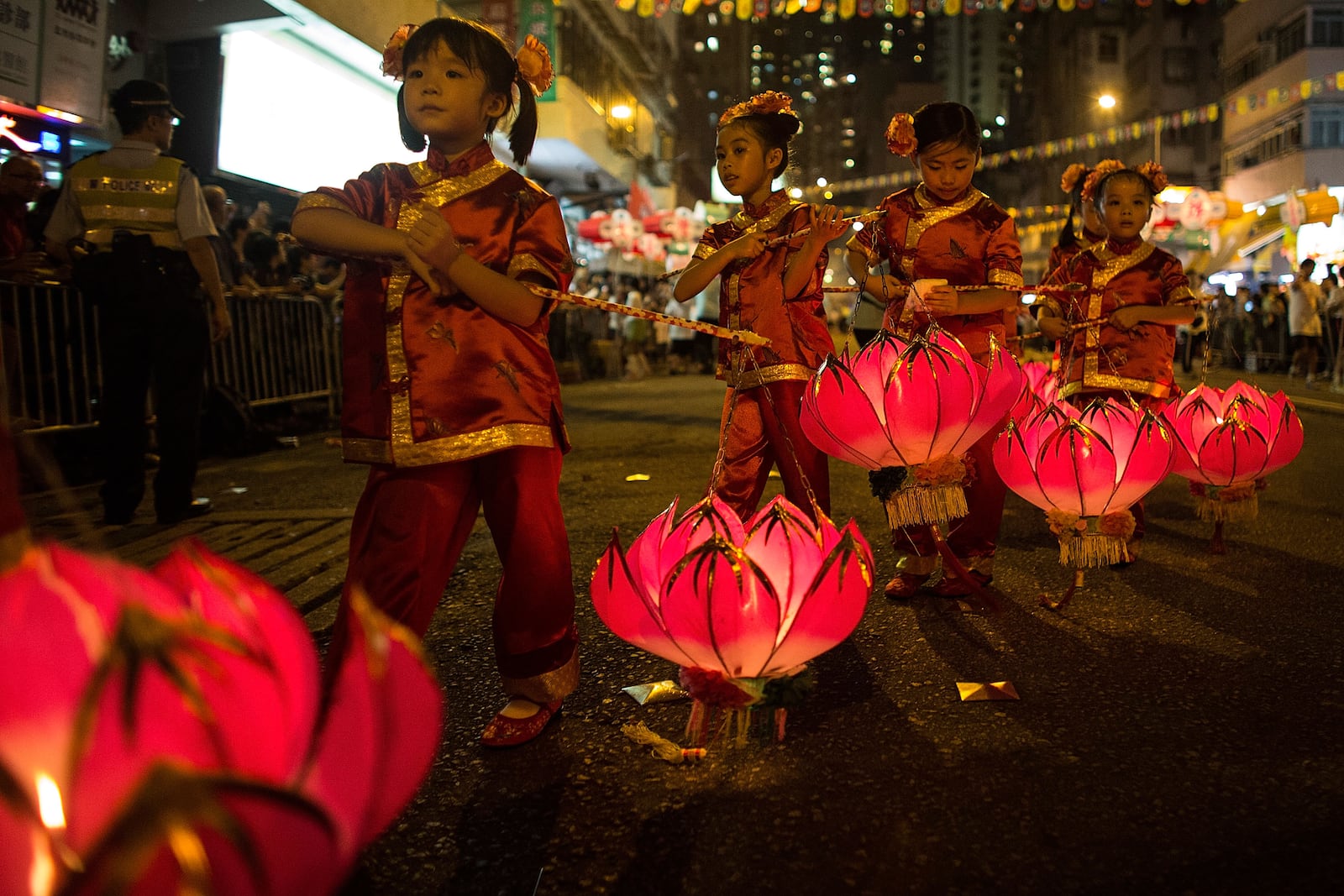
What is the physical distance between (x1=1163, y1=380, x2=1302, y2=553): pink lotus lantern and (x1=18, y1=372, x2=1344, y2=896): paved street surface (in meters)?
0.33

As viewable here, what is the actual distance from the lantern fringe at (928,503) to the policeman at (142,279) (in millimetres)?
3777

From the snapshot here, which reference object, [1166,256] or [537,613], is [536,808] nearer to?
[537,613]

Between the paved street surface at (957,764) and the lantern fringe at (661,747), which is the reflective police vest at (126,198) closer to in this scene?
the paved street surface at (957,764)

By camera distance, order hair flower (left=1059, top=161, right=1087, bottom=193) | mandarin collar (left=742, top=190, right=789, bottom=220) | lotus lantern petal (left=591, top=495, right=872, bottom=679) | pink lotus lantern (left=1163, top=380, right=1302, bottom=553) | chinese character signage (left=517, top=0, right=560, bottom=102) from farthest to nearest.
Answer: chinese character signage (left=517, top=0, right=560, bottom=102)
hair flower (left=1059, top=161, right=1087, bottom=193)
pink lotus lantern (left=1163, top=380, right=1302, bottom=553)
mandarin collar (left=742, top=190, right=789, bottom=220)
lotus lantern petal (left=591, top=495, right=872, bottom=679)

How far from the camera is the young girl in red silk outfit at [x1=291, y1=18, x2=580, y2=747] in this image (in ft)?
7.12

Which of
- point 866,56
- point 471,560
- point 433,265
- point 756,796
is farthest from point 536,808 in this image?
point 866,56

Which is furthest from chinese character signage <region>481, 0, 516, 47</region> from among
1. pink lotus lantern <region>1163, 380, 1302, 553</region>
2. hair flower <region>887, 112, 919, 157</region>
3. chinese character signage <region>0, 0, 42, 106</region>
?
pink lotus lantern <region>1163, 380, 1302, 553</region>

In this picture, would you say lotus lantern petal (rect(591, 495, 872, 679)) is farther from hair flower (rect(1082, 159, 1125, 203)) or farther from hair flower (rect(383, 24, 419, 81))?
hair flower (rect(1082, 159, 1125, 203))

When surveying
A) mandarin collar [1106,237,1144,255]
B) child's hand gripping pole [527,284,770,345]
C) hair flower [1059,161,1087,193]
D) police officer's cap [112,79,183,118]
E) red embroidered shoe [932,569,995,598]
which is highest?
police officer's cap [112,79,183,118]

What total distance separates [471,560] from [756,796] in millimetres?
2586

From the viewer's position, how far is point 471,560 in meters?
4.39

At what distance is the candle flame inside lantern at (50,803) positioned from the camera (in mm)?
758

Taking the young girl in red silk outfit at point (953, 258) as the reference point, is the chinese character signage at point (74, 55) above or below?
above

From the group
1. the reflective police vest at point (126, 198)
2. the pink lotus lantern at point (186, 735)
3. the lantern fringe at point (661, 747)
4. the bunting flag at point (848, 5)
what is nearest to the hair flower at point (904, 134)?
the lantern fringe at point (661, 747)
